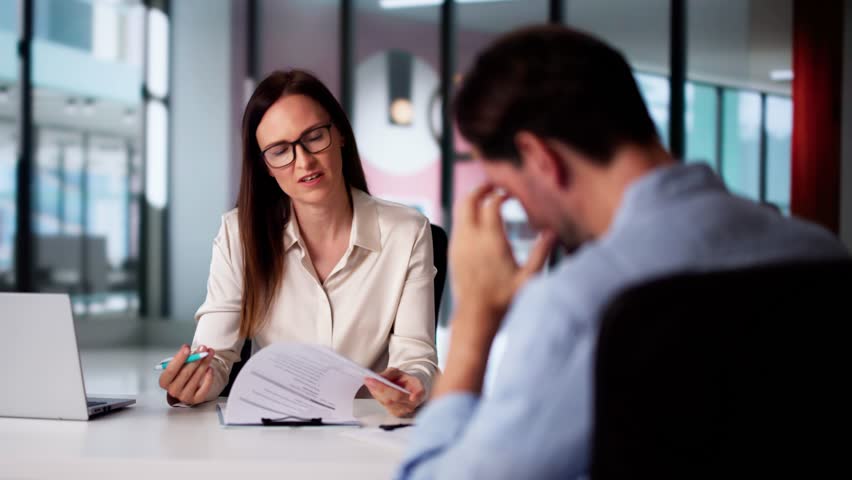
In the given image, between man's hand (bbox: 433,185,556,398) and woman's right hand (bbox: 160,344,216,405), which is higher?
man's hand (bbox: 433,185,556,398)

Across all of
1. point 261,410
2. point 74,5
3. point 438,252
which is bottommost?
point 261,410

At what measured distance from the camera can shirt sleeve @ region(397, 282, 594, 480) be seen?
70cm

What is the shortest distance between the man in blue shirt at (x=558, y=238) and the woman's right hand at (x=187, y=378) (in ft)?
2.79

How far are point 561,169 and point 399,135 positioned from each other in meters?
6.61

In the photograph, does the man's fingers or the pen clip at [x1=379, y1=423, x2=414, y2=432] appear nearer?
the man's fingers

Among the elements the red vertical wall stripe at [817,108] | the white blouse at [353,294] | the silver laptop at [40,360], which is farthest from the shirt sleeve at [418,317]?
the red vertical wall stripe at [817,108]

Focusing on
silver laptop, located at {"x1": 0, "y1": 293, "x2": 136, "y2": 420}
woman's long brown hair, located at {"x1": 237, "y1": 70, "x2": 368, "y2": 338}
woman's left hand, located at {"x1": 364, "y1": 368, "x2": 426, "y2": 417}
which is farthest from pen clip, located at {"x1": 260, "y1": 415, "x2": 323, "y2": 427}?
woman's long brown hair, located at {"x1": 237, "y1": 70, "x2": 368, "y2": 338}

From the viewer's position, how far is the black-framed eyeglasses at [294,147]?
6.51 ft

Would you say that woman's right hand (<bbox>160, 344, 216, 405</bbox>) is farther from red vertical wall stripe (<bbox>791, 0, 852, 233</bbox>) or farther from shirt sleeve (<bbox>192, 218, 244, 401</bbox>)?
red vertical wall stripe (<bbox>791, 0, 852, 233</bbox>)

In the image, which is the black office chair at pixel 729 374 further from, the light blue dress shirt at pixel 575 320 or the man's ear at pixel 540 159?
the man's ear at pixel 540 159

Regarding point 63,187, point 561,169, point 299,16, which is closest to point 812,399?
point 561,169

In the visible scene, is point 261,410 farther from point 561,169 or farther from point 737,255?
point 737,255

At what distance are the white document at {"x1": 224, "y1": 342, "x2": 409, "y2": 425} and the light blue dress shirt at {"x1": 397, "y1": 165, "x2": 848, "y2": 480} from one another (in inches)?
26.1

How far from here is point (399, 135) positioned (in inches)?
291
